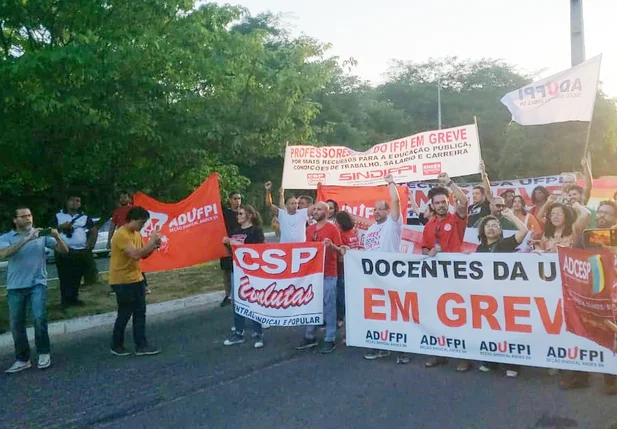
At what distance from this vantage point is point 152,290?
39.9ft

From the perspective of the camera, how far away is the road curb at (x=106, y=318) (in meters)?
9.02

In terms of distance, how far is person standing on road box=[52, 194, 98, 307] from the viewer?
1016 cm

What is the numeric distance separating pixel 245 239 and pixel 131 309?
157 cm

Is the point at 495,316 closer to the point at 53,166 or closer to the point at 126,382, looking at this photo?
the point at 126,382

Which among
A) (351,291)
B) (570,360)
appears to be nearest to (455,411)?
(570,360)

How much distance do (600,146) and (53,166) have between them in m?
25.7

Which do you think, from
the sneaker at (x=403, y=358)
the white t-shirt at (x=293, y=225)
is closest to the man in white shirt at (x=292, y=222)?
the white t-shirt at (x=293, y=225)

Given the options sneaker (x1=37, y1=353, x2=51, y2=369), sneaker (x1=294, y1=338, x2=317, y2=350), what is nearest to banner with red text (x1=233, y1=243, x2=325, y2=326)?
sneaker (x1=294, y1=338, x2=317, y2=350)

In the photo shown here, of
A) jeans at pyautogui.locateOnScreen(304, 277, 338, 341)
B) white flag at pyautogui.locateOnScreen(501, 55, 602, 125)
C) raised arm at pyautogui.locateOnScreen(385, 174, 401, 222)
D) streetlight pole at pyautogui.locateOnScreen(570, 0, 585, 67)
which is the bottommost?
jeans at pyautogui.locateOnScreen(304, 277, 338, 341)

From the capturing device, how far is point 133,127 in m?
9.79

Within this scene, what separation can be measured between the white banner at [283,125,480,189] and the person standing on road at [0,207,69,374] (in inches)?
188

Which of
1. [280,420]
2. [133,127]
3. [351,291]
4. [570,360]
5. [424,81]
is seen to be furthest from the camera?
[424,81]

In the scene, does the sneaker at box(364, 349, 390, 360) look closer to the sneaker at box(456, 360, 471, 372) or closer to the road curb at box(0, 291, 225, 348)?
the sneaker at box(456, 360, 471, 372)

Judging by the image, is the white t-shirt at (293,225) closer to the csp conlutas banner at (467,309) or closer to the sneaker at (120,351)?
the csp conlutas banner at (467,309)
